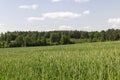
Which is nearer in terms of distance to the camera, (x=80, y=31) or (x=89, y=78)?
(x=89, y=78)

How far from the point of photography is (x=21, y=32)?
11738 centimetres

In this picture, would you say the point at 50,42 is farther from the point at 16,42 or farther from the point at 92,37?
the point at 92,37

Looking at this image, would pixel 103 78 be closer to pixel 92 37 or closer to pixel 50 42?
pixel 50 42

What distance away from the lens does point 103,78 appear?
679 centimetres

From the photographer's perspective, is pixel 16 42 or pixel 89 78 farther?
pixel 16 42

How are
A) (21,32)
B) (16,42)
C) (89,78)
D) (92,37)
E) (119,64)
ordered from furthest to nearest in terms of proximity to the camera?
1. (21,32)
2. (92,37)
3. (16,42)
4. (119,64)
5. (89,78)

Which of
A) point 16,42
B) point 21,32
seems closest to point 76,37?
point 21,32

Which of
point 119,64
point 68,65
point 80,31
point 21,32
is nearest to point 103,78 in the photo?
point 119,64

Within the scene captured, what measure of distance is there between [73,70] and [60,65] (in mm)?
1187

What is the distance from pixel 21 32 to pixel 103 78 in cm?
11196

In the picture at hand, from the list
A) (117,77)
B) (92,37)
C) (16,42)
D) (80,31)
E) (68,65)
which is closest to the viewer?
(117,77)

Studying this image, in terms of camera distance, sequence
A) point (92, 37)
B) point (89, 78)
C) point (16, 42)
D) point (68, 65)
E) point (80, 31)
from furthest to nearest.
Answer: point (80, 31)
point (92, 37)
point (16, 42)
point (68, 65)
point (89, 78)

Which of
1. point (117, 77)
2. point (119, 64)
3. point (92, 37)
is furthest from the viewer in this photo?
point (92, 37)

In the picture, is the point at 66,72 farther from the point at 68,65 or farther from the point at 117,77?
the point at 117,77
